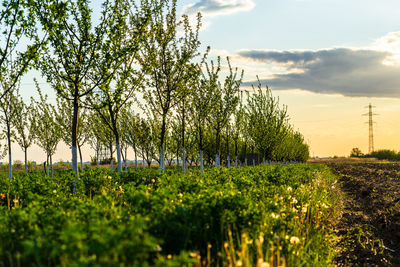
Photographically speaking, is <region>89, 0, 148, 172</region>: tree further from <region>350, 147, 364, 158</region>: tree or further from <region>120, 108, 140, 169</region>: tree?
<region>350, 147, 364, 158</region>: tree

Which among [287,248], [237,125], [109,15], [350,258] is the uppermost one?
[109,15]

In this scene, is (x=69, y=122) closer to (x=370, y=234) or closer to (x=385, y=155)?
(x=370, y=234)

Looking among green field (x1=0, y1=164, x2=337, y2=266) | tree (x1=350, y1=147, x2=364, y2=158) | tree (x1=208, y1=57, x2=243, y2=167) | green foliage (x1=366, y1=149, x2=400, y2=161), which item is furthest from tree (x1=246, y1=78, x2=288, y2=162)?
tree (x1=350, y1=147, x2=364, y2=158)

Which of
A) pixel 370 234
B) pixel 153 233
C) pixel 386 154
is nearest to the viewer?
pixel 153 233

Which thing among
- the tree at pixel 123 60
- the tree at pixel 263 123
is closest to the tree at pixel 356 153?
the tree at pixel 263 123

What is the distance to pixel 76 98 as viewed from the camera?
41.6ft

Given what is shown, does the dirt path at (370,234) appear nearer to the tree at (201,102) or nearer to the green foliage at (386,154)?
the tree at (201,102)

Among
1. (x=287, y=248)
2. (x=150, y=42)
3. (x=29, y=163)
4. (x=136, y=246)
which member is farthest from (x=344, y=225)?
(x=29, y=163)

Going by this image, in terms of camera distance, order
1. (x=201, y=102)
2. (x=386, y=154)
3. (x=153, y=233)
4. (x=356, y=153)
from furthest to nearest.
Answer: (x=356, y=153) → (x=386, y=154) → (x=201, y=102) → (x=153, y=233)

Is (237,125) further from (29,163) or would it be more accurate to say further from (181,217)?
(29,163)

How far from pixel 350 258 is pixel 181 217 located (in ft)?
14.0

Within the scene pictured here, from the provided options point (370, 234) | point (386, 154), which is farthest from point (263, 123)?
point (386, 154)

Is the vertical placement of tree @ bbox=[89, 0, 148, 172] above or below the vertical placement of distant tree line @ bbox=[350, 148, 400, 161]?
above

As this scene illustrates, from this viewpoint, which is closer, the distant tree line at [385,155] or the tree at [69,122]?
the tree at [69,122]
